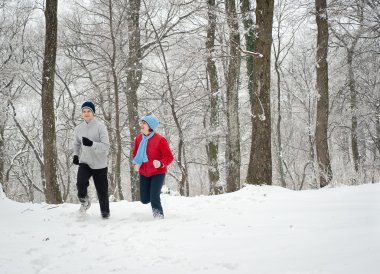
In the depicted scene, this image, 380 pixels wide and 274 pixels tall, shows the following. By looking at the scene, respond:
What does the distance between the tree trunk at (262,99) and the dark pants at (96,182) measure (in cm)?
306

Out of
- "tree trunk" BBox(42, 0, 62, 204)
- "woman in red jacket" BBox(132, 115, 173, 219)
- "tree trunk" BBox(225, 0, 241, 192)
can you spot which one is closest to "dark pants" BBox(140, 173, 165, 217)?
"woman in red jacket" BBox(132, 115, 173, 219)

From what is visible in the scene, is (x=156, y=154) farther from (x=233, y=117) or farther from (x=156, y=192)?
(x=233, y=117)

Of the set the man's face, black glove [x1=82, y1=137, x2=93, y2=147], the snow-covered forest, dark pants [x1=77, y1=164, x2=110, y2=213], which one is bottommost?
dark pants [x1=77, y1=164, x2=110, y2=213]

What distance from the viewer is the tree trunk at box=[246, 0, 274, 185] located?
6734 millimetres

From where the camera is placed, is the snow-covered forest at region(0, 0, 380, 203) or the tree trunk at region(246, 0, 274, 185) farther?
the snow-covered forest at region(0, 0, 380, 203)

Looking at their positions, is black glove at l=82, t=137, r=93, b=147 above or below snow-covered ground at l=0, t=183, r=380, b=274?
above

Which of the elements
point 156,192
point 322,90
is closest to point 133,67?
point 322,90

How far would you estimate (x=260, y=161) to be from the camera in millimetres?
6758

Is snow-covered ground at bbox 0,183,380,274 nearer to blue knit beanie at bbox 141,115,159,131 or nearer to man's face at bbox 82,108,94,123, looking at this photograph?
blue knit beanie at bbox 141,115,159,131

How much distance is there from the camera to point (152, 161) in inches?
204

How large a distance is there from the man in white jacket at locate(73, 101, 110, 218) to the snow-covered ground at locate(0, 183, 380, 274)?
34 cm

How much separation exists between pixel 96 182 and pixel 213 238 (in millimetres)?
2612

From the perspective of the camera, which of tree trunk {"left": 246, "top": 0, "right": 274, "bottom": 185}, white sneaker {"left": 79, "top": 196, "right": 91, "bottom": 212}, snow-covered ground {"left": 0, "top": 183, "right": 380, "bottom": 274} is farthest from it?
tree trunk {"left": 246, "top": 0, "right": 274, "bottom": 185}

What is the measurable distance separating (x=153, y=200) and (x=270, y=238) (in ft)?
7.62
